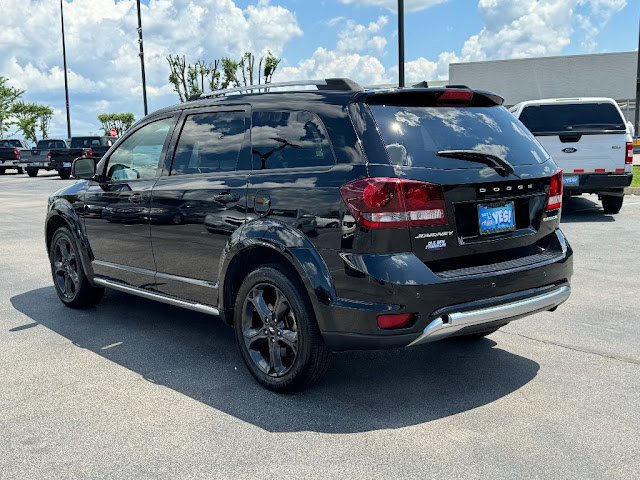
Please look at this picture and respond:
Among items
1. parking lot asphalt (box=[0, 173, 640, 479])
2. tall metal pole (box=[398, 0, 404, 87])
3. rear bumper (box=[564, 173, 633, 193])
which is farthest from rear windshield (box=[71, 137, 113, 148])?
parking lot asphalt (box=[0, 173, 640, 479])

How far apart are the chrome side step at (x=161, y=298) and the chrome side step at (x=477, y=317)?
1.56 meters

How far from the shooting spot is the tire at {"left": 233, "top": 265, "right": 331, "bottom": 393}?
3.95m

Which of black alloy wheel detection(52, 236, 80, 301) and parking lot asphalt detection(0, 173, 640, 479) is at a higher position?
black alloy wheel detection(52, 236, 80, 301)

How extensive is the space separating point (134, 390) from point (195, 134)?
185 cm

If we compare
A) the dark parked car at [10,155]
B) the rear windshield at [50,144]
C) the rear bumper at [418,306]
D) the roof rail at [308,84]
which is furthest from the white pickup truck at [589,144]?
the dark parked car at [10,155]

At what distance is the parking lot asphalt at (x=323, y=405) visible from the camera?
10.7 feet

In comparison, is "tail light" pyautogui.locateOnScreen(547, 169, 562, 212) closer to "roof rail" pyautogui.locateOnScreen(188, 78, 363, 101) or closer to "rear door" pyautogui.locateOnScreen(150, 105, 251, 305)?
"roof rail" pyautogui.locateOnScreen(188, 78, 363, 101)

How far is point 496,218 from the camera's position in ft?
13.1

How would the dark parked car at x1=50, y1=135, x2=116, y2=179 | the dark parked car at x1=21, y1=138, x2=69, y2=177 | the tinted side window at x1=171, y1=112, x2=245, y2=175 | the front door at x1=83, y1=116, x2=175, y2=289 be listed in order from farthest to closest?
the dark parked car at x1=21, y1=138, x2=69, y2=177 < the dark parked car at x1=50, y1=135, x2=116, y2=179 < the front door at x1=83, y1=116, x2=175, y2=289 < the tinted side window at x1=171, y1=112, x2=245, y2=175

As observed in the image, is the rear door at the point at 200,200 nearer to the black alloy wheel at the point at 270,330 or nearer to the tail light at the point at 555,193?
the black alloy wheel at the point at 270,330

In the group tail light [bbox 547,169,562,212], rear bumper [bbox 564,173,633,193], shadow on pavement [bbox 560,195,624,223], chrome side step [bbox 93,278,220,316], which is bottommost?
shadow on pavement [bbox 560,195,624,223]

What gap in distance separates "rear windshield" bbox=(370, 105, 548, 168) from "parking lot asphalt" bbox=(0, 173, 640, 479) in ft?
4.57

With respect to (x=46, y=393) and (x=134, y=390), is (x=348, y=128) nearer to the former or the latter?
(x=134, y=390)

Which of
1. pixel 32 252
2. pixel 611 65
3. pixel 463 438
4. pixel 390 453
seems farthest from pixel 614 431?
pixel 611 65
